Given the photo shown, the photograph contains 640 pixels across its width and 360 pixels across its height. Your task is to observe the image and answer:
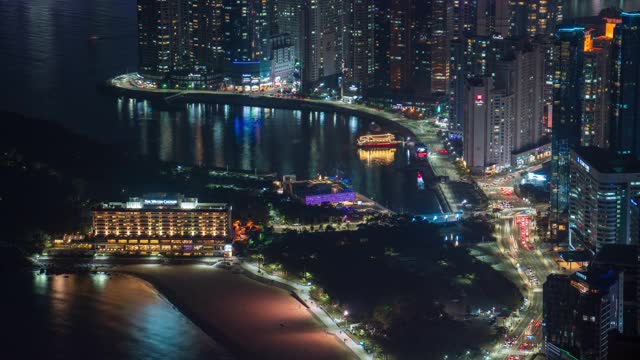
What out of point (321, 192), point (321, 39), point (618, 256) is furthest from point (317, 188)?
point (321, 39)

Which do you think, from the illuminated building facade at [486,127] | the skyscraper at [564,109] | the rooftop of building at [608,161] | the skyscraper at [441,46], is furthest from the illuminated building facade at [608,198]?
the skyscraper at [441,46]

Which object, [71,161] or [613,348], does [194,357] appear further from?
[71,161]

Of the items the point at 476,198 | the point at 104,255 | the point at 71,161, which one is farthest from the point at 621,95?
the point at 71,161

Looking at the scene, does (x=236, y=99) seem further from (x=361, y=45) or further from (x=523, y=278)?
(x=523, y=278)

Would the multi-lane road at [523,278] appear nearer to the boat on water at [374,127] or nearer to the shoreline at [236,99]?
the boat on water at [374,127]

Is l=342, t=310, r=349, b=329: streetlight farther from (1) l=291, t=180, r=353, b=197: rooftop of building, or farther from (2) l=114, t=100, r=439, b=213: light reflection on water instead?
(1) l=291, t=180, r=353, b=197: rooftop of building

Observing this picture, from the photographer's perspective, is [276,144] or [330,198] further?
[276,144]
